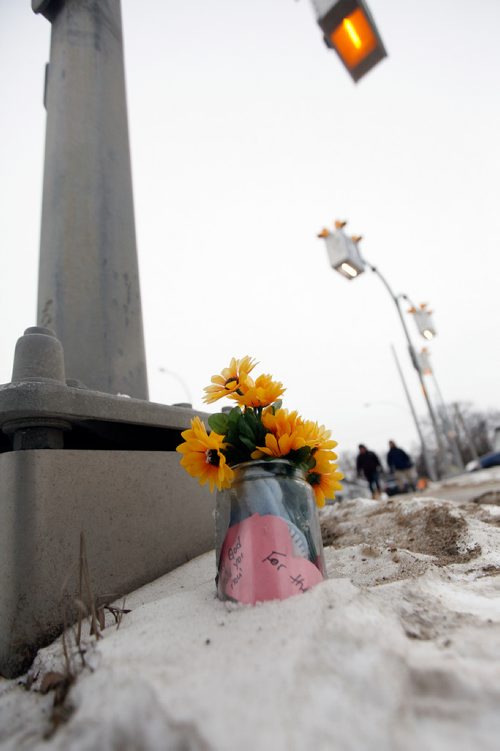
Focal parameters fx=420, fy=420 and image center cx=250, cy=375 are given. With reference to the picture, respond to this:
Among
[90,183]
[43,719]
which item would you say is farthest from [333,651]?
[90,183]

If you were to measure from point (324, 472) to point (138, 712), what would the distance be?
0.97 meters

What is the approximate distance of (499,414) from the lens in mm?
64688

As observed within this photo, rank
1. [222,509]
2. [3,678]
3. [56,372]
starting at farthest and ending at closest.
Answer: [56,372] < [222,509] < [3,678]

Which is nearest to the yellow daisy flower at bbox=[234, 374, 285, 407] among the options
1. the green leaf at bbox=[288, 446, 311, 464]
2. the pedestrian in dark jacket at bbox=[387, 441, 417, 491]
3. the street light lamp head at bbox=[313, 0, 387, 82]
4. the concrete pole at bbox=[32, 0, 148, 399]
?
the green leaf at bbox=[288, 446, 311, 464]

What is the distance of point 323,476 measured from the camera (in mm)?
1601

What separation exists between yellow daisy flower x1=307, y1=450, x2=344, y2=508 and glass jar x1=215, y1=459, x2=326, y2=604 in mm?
118

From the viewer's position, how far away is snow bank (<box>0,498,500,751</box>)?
711mm

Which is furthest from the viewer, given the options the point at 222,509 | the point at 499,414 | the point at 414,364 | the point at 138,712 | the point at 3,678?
the point at 499,414

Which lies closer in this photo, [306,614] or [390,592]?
[306,614]

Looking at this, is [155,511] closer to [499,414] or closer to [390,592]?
[390,592]

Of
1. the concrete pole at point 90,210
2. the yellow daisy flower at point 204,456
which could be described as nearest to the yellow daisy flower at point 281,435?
the yellow daisy flower at point 204,456

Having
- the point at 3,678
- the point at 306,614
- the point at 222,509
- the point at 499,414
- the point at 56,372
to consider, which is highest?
the point at 499,414

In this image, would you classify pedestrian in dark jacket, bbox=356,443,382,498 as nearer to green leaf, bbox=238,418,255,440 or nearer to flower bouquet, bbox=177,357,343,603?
flower bouquet, bbox=177,357,343,603

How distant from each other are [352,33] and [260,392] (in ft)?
11.3
